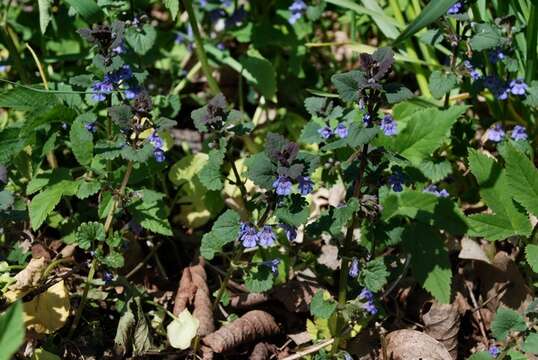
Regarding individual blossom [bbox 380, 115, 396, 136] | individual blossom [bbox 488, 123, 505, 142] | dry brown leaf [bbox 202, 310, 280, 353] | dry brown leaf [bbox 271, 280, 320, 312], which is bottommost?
dry brown leaf [bbox 202, 310, 280, 353]

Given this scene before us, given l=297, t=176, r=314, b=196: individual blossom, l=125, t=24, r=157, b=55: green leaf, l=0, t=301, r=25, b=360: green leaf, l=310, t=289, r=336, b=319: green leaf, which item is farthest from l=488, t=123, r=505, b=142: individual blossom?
l=0, t=301, r=25, b=360: green leaf

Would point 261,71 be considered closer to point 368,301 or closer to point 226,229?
point 226,229

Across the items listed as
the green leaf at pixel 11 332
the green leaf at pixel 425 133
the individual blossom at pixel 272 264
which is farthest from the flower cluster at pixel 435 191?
the green leaf at pixel 11 332

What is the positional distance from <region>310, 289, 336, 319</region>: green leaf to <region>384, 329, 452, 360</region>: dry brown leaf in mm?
427

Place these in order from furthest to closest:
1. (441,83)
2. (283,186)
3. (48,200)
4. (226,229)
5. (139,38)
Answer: (139,38) < (441,83) < (48,200) < (226,229) < (283,186)

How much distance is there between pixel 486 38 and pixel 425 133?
0.43 metres

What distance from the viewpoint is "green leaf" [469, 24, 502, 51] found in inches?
112

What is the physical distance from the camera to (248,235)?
7.94 feet

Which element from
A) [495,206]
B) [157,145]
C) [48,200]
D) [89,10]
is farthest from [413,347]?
[89,10]

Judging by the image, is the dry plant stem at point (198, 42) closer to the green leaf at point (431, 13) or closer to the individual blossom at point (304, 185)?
the green leaf at point (431, 13)

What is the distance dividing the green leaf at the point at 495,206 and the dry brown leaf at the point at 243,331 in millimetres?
874

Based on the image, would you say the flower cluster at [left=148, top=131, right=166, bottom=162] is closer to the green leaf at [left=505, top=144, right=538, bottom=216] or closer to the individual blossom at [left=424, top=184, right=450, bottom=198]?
the individual blossom at [left=424, top=184, right=450, bottom=198]

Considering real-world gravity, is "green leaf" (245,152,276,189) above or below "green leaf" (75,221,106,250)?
above

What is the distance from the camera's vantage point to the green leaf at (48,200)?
2.66 metres
